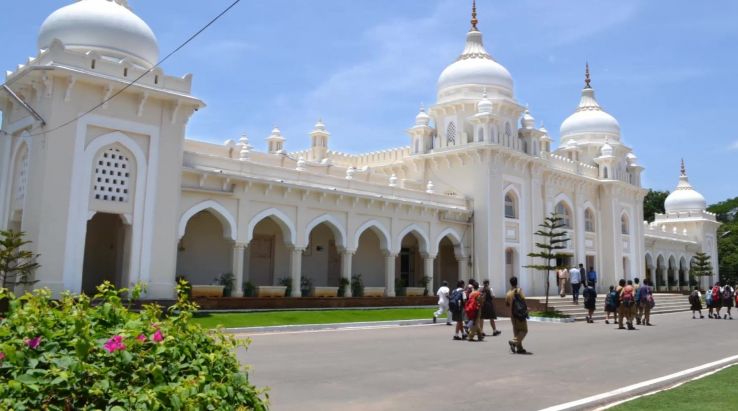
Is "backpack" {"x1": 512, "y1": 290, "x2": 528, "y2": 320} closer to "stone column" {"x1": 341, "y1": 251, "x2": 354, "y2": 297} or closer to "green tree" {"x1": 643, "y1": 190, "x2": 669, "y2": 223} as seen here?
"stone column" {"x1": 341, "y1": 251, "x2": 354, "y2": 297}

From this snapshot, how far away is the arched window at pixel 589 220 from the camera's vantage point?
34469 millimetres

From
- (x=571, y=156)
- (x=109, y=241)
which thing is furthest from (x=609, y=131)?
(x=109, y=241)

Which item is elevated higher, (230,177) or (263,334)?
(230,177)

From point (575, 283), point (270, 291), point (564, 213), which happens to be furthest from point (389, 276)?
point (564, 213)

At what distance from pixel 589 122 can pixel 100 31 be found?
95.0ft

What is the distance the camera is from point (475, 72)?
3031 centimetres

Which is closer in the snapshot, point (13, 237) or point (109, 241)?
point (13, 237)

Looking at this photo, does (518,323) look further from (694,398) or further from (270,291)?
(270,291)

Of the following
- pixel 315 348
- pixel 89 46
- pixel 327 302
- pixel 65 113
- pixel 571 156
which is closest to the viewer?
pixel 315 348

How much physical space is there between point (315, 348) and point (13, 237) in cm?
867

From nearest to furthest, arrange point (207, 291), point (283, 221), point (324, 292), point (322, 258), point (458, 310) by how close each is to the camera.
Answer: point (458, 310) < point (207, 291) < point (283, 221) < point (324, 292) < point (322, 258)

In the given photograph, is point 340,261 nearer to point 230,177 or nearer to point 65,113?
point 230,177

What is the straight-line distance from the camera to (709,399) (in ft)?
22.3

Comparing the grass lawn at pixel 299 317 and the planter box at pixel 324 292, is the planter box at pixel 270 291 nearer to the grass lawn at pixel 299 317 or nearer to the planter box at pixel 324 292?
the planter box at pixel 324 292
